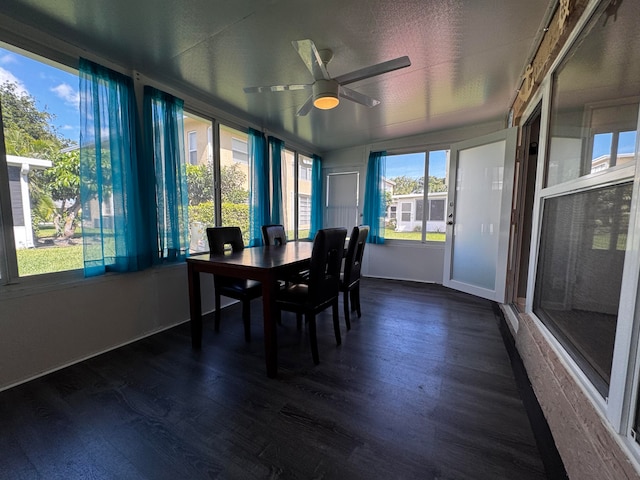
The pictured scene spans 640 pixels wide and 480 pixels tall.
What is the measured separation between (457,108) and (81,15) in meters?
3.51

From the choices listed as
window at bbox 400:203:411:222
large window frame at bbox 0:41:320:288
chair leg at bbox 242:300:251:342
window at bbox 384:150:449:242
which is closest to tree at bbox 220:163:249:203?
large window frame at bbox 0:41:320:288

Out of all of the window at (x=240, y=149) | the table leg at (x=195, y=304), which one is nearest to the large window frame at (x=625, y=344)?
the table leg at (x=195, y=304)

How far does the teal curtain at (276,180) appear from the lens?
12.5 feet

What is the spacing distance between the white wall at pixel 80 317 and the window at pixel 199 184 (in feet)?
1.51

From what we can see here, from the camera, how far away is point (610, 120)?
1049 millimetres

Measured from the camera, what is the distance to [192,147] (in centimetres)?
300

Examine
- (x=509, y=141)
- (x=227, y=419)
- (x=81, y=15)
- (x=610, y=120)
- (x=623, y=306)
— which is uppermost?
(x=81, y=15)

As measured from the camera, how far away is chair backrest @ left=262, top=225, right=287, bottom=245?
120 inches

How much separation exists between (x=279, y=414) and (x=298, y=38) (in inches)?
97.2

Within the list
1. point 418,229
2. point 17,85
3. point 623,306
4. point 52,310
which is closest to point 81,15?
point 17,85

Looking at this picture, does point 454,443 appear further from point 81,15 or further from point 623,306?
point 81,15

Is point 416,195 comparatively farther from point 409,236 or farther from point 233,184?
point 233,184

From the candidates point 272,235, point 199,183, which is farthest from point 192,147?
point 272,235

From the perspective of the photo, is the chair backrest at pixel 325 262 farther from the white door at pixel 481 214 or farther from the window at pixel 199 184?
the white door at pixel 481 214
